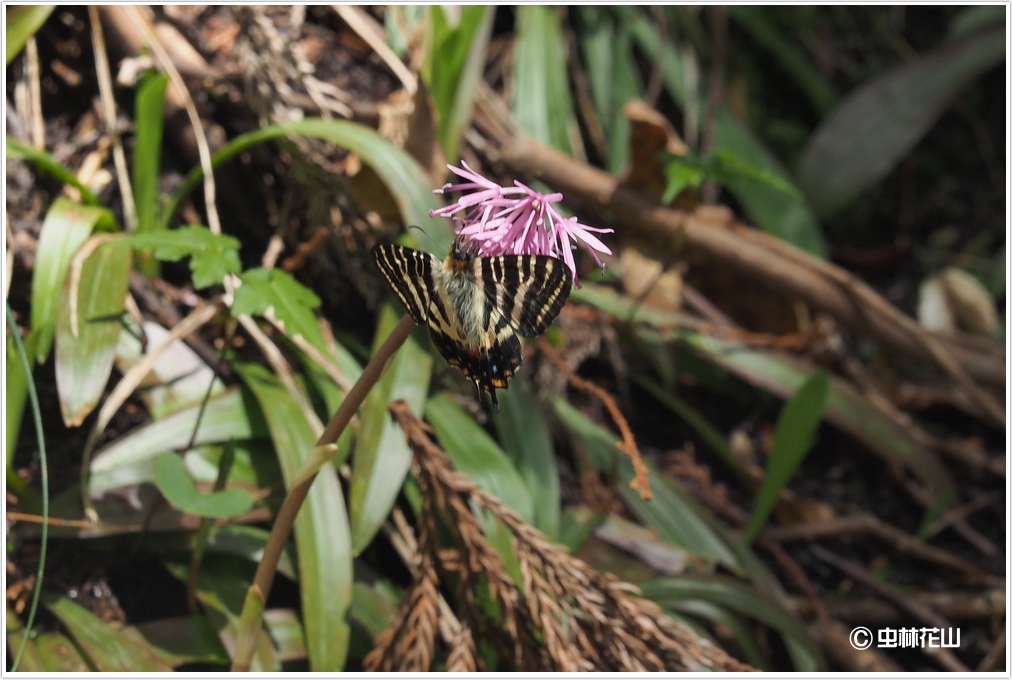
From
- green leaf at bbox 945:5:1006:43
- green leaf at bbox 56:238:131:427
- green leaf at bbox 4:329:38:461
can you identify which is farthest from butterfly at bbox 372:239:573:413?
green leaf at bbox 945:5:1006:43

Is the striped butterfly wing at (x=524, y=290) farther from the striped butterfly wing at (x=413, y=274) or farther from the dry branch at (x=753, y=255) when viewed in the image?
the dry branch at (x=753, y=255)

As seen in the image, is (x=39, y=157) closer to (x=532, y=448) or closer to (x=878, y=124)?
(x=532, y=448)

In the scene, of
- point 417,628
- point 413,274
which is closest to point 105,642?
point 417,628

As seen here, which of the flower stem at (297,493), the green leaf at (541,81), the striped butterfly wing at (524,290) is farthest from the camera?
the green leaf at (541,81)

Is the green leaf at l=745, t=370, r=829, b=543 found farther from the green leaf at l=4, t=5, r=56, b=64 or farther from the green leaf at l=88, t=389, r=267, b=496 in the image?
the green leaf at l=4, t=5, r=56, b=64

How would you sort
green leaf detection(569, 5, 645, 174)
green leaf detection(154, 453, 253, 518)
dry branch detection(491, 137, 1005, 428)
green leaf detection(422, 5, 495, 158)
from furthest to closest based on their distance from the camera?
green leaf detection(569, 5, 645, 174)
dry branch detection(491, 137, 1005, 428)
green leaf detection(422, 5, 495, 158)
green leaf detection(154, 453, 253, 518)

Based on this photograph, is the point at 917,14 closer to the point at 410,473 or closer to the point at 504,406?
the point at 504,406

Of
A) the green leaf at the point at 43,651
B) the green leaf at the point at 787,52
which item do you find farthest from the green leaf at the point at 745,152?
the green leaf at the point at 43,651
